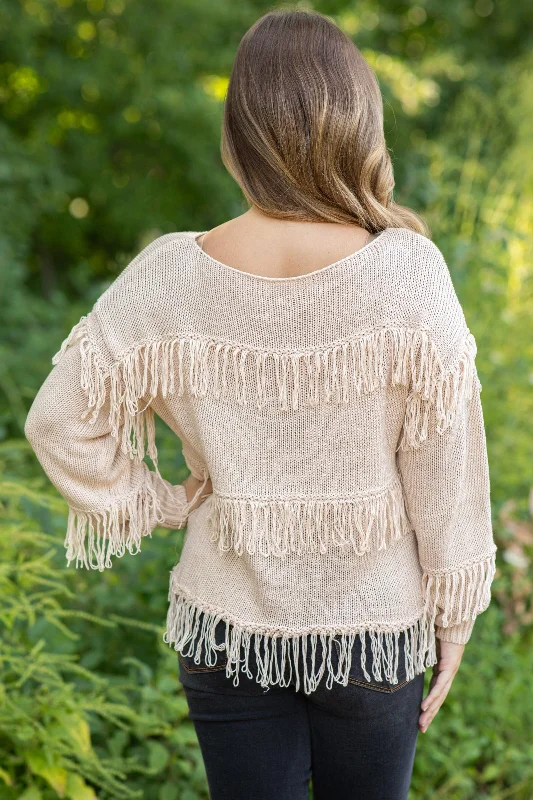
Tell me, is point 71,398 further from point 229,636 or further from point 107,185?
point 107,185

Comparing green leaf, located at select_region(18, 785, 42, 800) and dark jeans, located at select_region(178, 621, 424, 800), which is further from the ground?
dark jeans, located at select_region(178, 621, 424, 800)

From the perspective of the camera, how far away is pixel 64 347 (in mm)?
1371

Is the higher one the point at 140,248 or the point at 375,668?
the point at 375,668

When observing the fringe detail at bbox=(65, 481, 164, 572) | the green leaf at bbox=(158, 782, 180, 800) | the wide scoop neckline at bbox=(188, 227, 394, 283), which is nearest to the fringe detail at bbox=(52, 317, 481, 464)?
the wide scoop neckline at bbox=(188, 227, 394, 283)

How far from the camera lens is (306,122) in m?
1.19

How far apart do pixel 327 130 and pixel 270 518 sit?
1.99 feet

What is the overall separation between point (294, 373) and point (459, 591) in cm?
48

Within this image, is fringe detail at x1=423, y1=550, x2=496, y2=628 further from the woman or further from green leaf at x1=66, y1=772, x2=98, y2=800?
green leaf at x1=66, y1=772, x2=98, y2=800

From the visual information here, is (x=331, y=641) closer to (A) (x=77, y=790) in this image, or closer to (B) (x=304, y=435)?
(B) (x=304, y=435)

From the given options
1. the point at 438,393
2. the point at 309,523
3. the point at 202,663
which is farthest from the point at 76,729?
the point at 438,393

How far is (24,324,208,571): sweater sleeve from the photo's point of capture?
1.35 metres

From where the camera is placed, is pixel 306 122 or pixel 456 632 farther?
pixel 456 632

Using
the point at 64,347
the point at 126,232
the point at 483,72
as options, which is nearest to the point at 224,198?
the point at 126,232

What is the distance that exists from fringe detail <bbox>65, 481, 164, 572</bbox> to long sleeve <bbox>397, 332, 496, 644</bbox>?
477 millimetres
